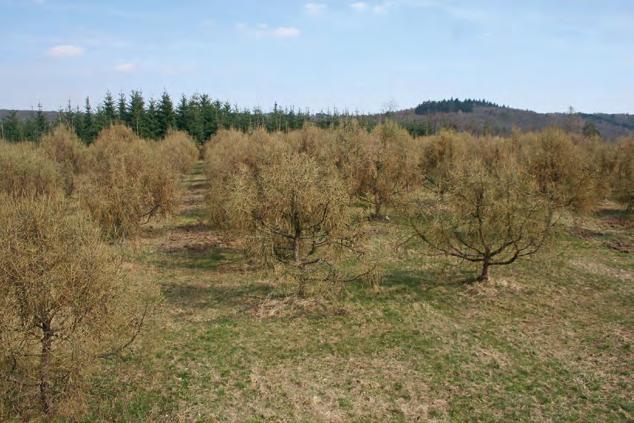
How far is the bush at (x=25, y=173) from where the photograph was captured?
26016 millimetres

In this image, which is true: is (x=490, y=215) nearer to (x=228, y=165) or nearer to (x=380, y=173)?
(x=380, y=173)

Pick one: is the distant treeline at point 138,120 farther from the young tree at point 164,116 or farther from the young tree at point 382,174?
the young tree at point 382,174

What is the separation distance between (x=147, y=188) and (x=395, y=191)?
17.4 m

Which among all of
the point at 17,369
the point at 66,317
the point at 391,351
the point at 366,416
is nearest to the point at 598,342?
the point at 391,351

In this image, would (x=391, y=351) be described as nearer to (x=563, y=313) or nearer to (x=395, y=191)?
(x=563, y=313)

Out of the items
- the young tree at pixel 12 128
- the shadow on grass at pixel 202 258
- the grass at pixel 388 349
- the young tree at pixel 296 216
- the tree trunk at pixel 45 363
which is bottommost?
the grass at pixel 388 349

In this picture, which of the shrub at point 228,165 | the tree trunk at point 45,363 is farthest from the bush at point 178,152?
the tree trunk at point 45,363

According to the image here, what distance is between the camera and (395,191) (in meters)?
32.9

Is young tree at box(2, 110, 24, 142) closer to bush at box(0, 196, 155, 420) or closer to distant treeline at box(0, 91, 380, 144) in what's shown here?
distant treeline at box(0, 91, 380, 144)

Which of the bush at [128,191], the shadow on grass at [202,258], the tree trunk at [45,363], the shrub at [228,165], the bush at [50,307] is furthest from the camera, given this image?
the shrub at [228,165]

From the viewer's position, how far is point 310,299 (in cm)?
1959

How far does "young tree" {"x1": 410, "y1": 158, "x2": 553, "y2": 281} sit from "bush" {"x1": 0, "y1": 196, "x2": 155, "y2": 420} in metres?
14.5

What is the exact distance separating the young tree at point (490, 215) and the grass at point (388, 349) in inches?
94.7

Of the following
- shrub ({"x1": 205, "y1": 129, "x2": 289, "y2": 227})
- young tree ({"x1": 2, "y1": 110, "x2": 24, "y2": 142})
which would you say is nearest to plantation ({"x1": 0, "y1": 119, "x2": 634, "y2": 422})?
shrub ({"x1": 205, "y1": 129, "x2": 289, "y2": 227})
